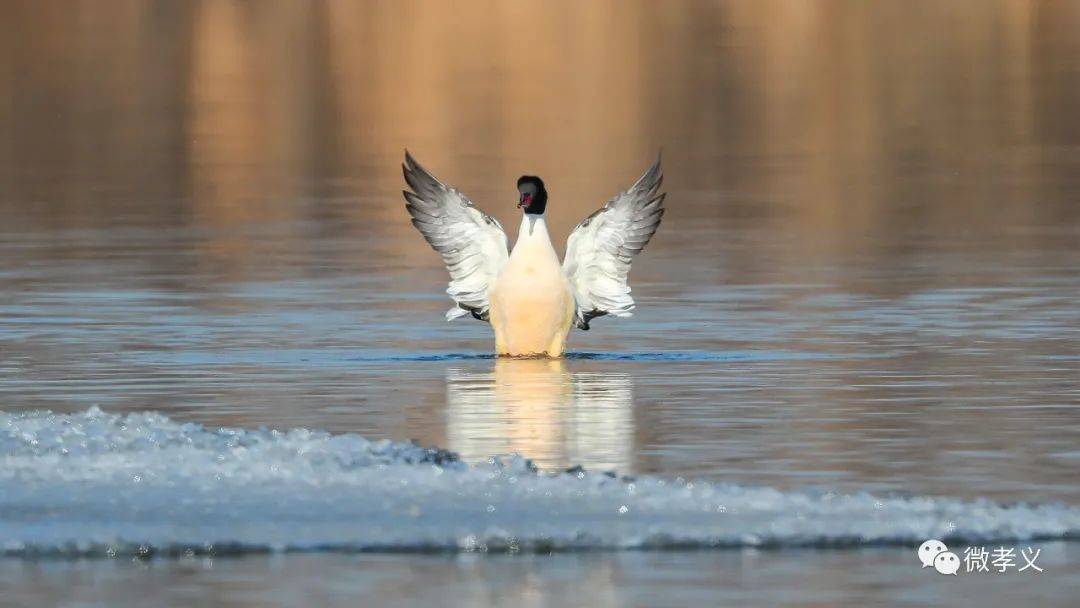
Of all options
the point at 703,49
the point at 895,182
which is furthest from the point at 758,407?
the point at 703,49

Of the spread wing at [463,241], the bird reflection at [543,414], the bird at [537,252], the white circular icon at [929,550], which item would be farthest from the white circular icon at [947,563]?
the spread wing at [463,241]

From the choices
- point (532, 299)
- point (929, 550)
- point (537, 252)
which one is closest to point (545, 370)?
point (532, 299)

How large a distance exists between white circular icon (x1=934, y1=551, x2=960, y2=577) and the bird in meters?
9.01

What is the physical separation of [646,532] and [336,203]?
83.2 ft

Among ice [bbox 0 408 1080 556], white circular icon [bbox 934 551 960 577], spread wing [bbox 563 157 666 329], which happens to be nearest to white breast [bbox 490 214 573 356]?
spread wing [bbox 563 157 666 329]

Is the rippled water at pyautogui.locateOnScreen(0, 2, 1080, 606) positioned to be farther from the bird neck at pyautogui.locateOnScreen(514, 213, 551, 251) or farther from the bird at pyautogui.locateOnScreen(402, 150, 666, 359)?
the bird neck at pyautogui.locateOnScreen(514, 213, 551, 251)

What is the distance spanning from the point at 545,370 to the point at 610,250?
1827 mm

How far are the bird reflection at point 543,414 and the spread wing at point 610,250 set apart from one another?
3.06 feet

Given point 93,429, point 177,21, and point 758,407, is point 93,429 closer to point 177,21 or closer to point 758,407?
point 758,407

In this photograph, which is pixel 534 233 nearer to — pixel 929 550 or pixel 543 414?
pixel 543 414

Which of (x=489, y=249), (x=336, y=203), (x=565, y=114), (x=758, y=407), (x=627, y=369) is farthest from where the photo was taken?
(x=565, y=114)

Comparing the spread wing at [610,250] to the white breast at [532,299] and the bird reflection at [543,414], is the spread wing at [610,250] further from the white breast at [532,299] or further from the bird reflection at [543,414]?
the bird reflection at [543,414]

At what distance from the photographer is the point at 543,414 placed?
17.8 meters

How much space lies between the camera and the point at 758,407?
18141 millimetres
